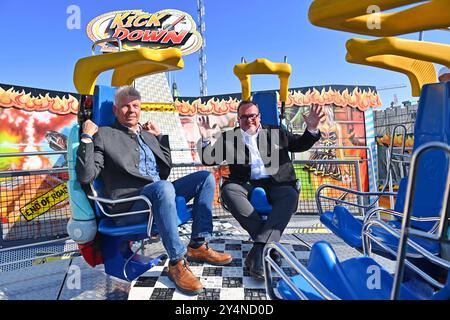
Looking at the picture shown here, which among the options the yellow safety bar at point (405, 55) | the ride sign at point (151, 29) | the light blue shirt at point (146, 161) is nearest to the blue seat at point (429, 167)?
the yellow safety bar at point (405, 55)

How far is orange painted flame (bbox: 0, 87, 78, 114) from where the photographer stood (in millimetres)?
7598

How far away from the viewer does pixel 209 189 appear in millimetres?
2203

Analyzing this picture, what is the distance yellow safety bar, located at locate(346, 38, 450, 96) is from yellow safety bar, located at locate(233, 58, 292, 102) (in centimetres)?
77

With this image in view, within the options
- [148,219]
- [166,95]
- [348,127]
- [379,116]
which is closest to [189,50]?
[166,95]

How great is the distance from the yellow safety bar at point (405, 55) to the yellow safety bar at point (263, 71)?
0.77m

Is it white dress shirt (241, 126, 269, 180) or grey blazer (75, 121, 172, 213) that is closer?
grey blazer (75, 121, 172, 213)

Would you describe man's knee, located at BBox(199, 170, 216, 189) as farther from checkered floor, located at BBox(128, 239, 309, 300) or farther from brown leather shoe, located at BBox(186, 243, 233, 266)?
checkered floor, located at BBox(128, 239, 309, 300)

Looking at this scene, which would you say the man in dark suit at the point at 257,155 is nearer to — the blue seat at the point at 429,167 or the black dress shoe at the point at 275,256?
the black dress shoe at the point at 275,256

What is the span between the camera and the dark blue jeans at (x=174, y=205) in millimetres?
1749

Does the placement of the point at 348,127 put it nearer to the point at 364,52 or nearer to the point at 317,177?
the point at 317,177

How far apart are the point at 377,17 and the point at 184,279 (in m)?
1.83

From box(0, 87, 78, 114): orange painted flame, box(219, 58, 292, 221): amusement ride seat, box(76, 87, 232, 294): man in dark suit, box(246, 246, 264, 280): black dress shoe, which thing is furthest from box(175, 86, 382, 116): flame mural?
box(246, 246, 264, 280): black dress shoe

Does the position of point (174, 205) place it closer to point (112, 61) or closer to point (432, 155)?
point (112, 61)

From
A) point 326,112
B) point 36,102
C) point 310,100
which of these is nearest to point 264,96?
point 36,102
